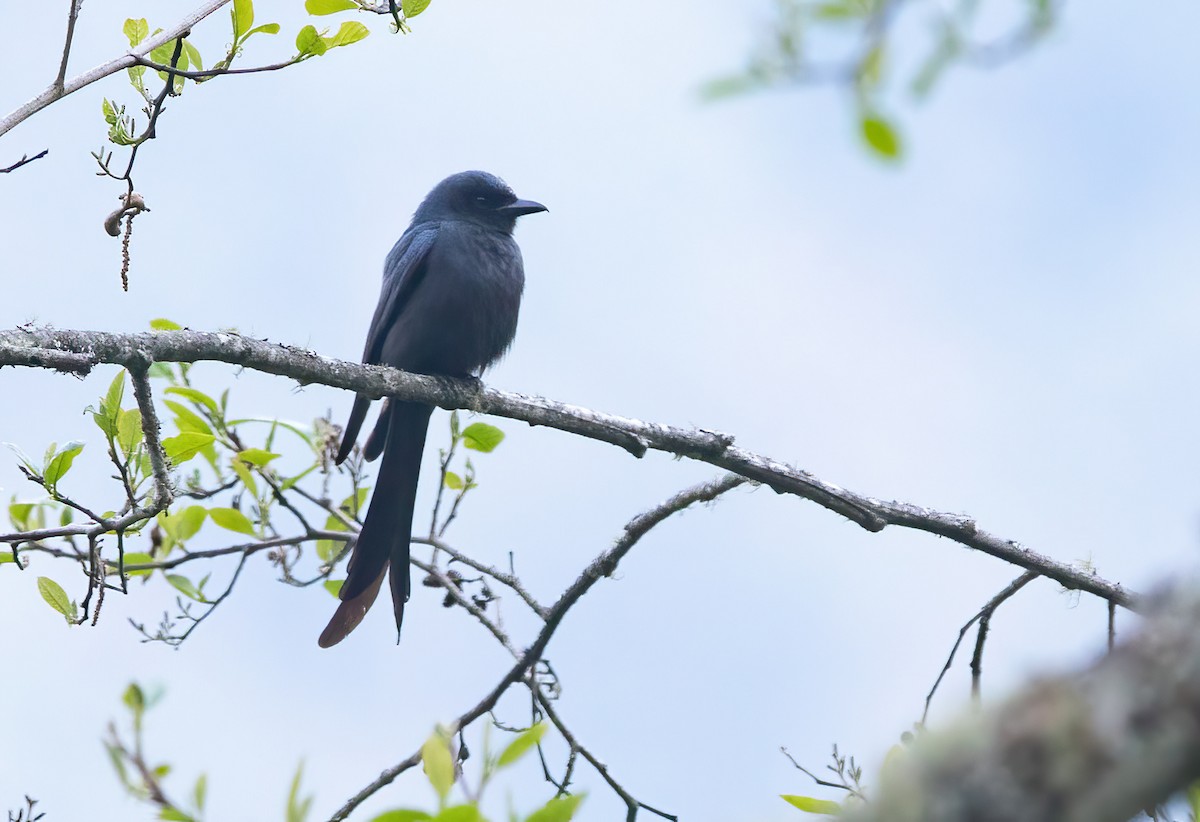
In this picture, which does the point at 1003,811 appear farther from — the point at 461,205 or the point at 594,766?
the point at 461,205

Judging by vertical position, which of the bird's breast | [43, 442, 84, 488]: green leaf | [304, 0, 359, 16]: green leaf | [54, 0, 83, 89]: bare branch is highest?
the bird's breast

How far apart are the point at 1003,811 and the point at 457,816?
0.88 metres

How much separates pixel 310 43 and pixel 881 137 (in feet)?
7.41

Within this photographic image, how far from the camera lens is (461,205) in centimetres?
619

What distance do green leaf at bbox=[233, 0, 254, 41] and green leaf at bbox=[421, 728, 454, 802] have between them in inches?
91.3

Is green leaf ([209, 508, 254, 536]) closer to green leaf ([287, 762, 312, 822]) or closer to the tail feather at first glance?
the tail feather

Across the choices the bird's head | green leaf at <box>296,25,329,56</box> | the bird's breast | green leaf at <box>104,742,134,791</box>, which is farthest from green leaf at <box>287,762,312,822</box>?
the bird's head

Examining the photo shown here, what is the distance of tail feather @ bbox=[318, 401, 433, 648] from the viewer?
4770 mm

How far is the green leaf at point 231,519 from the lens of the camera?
445 cm

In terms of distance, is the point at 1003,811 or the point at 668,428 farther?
the point at 668,428

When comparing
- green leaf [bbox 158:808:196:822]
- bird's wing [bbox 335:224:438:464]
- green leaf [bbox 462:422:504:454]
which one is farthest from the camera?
bird's wing [bbox 335:224:438:464]

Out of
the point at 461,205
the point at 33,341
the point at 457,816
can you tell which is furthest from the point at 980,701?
the point at 461,205

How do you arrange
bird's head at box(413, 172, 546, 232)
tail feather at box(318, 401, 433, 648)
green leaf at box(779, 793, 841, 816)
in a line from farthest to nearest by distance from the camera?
bird's head at box(413, 172, 546, 232) < tail feather at box(318, 401, 433, 648) < green leaf at box(779, 793, 841, 816)

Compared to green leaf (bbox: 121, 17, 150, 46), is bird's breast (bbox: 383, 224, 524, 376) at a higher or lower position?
higher
